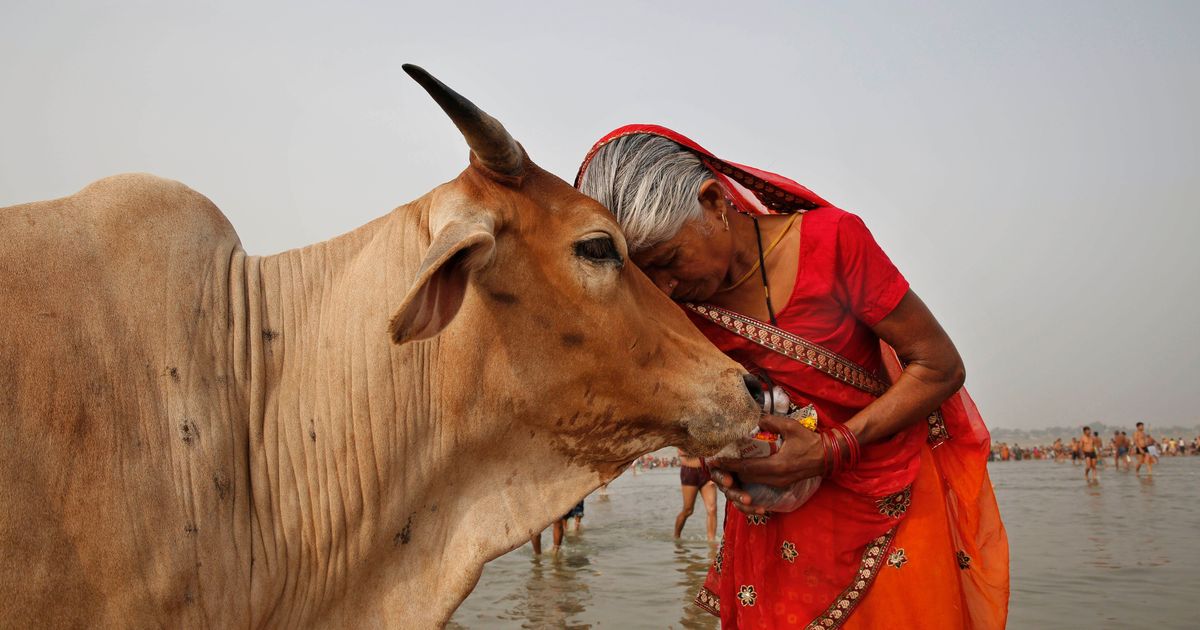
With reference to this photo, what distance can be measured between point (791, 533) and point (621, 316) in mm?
1025

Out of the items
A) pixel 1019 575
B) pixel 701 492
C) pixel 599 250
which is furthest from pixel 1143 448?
pixel 599 250

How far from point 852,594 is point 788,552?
9.3 inches

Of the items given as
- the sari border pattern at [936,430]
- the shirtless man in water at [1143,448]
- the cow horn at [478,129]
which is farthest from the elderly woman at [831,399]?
the shirtless man in water at [1143,448]

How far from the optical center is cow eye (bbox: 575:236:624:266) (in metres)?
2.35

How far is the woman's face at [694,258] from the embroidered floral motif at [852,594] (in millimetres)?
1007

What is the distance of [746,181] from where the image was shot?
3.01m

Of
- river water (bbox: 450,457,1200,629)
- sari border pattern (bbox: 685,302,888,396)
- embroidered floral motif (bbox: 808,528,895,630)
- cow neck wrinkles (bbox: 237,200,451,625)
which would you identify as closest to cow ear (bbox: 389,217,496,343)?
cow neck wrinkles (bbox: 237,200,451,625)

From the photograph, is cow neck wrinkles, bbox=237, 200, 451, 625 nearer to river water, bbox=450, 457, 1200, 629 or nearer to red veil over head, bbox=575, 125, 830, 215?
red veil over head, bbox=575, 125, 830, 215

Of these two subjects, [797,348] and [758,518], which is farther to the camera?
[758,518]

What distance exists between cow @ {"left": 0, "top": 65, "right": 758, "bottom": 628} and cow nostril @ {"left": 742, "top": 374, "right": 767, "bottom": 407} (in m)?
0.04

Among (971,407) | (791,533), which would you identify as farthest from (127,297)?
(971,407)

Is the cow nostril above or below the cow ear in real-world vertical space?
below

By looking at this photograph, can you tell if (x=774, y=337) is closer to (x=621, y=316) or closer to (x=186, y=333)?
(x=621, y=316)

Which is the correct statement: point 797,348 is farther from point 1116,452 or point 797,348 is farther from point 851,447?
point 1116,452
